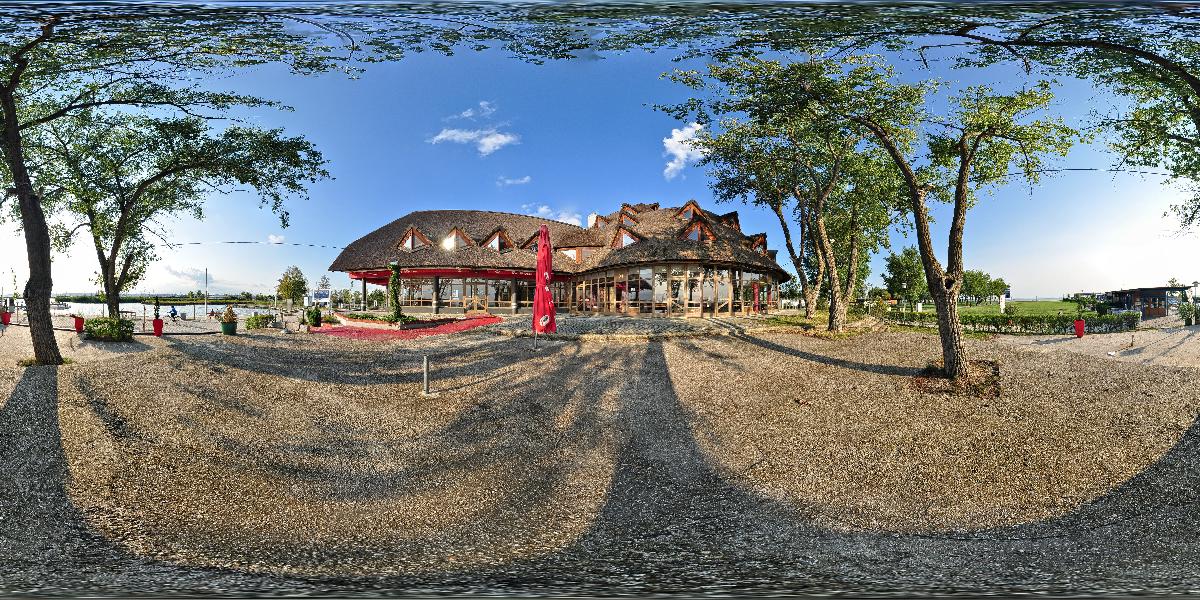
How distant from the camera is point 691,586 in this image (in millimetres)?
1420

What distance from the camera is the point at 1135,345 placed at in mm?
3764

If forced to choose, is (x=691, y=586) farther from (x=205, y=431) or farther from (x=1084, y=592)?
(x=205, y=431)

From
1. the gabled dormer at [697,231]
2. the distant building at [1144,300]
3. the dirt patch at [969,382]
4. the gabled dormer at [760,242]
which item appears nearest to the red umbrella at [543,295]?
the dirt patch at [969,382]

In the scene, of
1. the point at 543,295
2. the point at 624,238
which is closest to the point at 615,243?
the point at 624,238

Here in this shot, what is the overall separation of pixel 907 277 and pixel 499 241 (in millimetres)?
10803

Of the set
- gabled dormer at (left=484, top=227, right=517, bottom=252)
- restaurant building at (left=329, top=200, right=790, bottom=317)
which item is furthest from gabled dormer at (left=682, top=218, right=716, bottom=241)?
gabled dormer at (left=484, top=227, right=517, bottom=252)

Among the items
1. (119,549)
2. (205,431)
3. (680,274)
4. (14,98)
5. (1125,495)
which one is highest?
(14,98)

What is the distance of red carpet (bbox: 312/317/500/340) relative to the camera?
3.56 m

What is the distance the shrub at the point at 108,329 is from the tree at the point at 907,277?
767 centimetres

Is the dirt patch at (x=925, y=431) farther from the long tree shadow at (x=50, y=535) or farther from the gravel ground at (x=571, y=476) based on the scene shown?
the long tree shadow at (x=50, y=535)

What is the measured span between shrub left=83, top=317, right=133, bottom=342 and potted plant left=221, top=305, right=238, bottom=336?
20.6 inches

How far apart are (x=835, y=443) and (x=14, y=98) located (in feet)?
21.0

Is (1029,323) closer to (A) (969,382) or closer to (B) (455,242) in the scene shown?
(A) (969,382)

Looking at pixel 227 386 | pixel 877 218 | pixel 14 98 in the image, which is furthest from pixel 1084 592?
pixel 877 218
